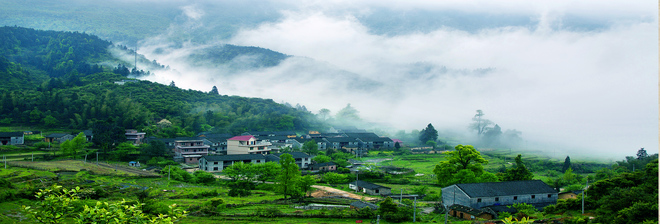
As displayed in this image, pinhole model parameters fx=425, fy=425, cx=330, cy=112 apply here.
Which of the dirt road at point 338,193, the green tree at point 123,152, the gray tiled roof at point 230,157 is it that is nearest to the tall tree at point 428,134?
the gray tiled roof at point 230,157

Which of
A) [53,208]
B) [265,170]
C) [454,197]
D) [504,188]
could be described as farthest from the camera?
[265,170]

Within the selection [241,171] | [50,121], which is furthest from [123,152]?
[50,121]

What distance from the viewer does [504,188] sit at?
28453 mm

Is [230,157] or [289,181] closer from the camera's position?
[289,181]

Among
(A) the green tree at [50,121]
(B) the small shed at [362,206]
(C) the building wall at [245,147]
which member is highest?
(A) the green tree at [50,121]

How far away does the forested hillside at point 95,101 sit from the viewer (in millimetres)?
56225

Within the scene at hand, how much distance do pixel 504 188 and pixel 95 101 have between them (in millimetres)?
55783

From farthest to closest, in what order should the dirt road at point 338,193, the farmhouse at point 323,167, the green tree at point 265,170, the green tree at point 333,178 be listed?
the farmhouse at point 323,167
the green tree at point 333,178
the green tree at point 265,170
the dirt road at point 338,193

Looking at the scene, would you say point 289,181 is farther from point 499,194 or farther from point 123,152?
point 123,152

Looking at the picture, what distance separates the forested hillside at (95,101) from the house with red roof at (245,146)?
10271mm

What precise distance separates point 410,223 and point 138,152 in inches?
1318

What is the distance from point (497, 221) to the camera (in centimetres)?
2286

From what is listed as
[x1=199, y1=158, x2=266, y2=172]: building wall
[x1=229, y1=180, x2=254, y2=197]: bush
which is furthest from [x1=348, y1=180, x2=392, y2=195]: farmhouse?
[x1=199, y1=158, x2=266, y2=172]: building wall

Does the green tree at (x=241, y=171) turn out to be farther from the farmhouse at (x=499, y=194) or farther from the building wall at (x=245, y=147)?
the farmhouse at (x=499, y=194)
